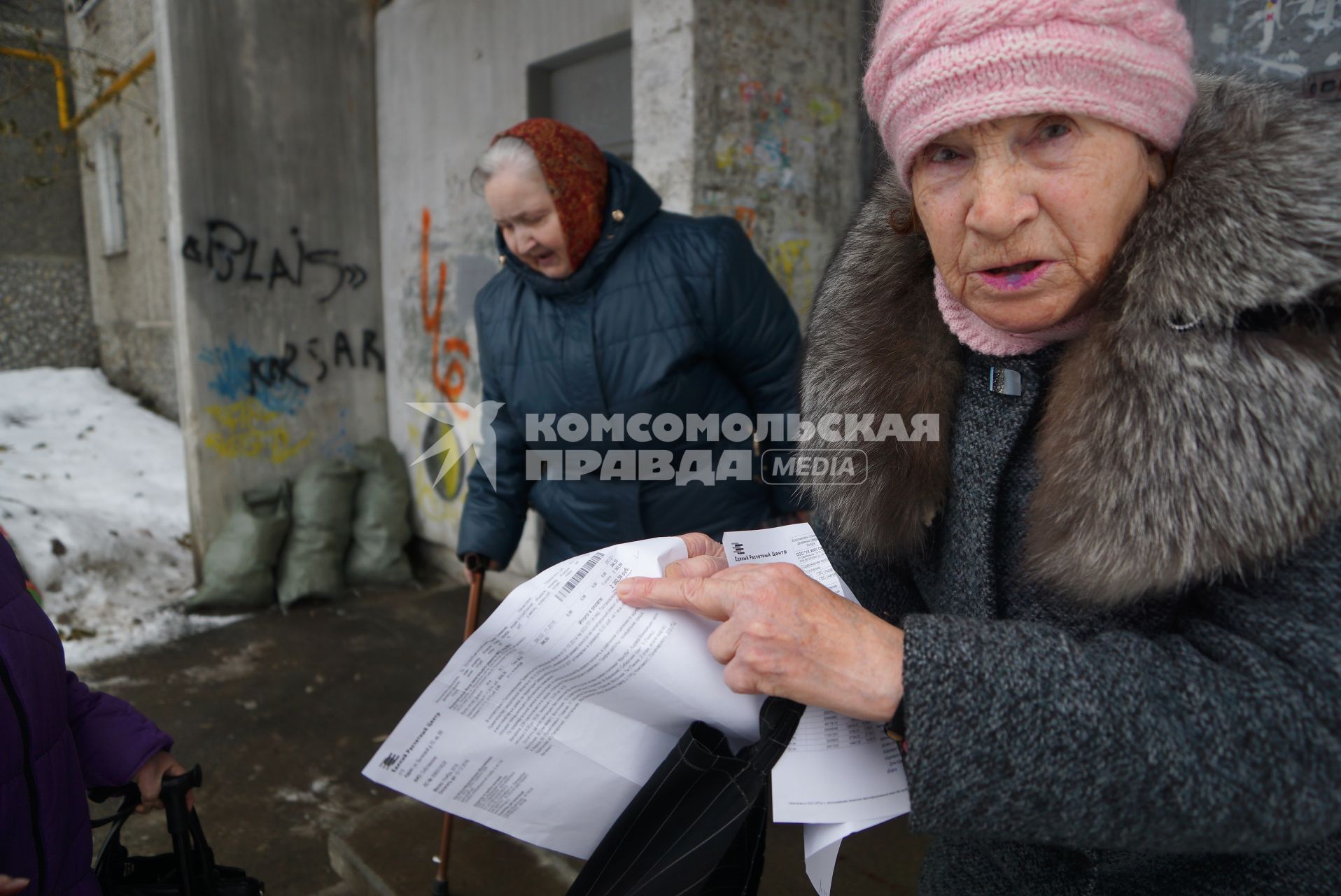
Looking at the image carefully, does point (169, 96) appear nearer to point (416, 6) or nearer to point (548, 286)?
point (416, 6)

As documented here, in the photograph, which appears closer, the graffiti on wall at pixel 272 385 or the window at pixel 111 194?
the graffiti on wall at pixel 272 385

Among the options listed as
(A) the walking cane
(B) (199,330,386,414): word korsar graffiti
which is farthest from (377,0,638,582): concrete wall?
(A) the walking cane

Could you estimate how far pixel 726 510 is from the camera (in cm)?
255

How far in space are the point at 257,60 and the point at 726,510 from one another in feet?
15.1

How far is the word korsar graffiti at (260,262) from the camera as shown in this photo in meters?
5.12

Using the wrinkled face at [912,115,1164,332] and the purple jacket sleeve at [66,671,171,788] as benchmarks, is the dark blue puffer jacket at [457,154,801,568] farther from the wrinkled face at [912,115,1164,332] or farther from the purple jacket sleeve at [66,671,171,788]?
the wrinkled face at [912,115,1164,332]

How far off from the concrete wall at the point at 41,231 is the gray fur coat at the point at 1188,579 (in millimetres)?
10812

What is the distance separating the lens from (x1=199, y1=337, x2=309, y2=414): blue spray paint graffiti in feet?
17.3

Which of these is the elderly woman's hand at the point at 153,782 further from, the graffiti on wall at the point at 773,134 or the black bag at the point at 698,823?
the graffiti on wall at the point at 773,134

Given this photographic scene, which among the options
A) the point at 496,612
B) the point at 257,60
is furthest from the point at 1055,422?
the point at 257,60

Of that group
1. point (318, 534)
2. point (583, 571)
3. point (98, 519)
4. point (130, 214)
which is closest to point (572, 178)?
point (583, 571)

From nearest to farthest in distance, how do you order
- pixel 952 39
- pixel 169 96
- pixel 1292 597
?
pixel 1292 597, pixel 952 39, pixel 169 96

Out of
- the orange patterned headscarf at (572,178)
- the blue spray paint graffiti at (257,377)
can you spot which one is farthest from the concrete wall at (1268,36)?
the blue spray paint graffiti at (257,377)

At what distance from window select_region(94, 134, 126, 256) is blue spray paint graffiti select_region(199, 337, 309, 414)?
4694mm
